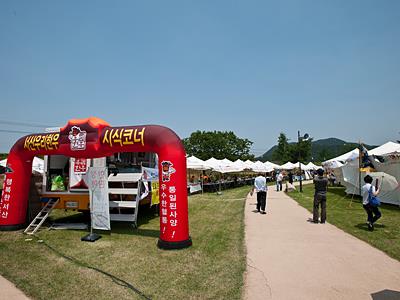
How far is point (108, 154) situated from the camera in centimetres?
775

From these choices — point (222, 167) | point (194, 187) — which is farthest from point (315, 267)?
point (222, 167)

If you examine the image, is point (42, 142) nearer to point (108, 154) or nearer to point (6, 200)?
point (6, 200)

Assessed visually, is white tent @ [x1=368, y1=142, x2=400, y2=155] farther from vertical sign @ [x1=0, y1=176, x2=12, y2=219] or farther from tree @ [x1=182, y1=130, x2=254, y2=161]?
tree @ [x1=182, y1=130, x2=254, y2=161]

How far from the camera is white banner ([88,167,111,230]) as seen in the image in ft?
24.3

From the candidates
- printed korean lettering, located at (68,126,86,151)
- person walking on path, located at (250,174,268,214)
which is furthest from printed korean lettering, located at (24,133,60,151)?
person walking on path, located at (250,174,268,214)

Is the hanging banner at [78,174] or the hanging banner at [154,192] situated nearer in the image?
the hanging banner at [78,174]

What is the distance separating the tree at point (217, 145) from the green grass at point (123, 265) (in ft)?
161

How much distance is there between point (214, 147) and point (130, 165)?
4652cm

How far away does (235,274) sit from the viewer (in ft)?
15.5

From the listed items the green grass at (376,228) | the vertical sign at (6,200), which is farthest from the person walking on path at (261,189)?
the vertical sign at (6,200)

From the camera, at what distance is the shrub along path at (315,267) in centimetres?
409

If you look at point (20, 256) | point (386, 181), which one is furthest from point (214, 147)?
point (20, 256)

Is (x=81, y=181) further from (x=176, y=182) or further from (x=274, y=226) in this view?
(x=274, y=226)

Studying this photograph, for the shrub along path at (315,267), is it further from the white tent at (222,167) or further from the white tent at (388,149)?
the white tent at (222,167)
